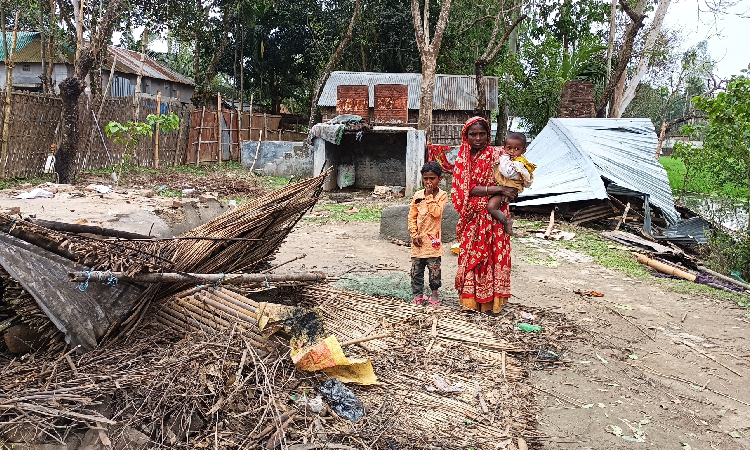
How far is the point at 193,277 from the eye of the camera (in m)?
2.99

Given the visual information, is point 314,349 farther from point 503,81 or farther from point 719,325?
point 503,81

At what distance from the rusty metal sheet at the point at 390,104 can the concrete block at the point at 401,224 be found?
18.7 feet

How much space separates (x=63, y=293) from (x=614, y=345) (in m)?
3.96

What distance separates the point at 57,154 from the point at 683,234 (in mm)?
12129

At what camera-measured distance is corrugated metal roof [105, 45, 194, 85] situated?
839 inches

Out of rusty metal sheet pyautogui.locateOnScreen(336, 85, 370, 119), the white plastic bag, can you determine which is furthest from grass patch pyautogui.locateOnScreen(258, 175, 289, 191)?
rusty metal sheet pyautogui.locateOnScreen(336, 85, 370, 119)

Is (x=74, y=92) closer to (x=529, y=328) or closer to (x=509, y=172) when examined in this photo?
(x=509, y=172)

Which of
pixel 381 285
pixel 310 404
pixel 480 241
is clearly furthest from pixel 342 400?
pixel 381 285

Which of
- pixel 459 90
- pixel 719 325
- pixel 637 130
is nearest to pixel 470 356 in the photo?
pixel 719 325

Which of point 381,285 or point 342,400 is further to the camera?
point 381,285

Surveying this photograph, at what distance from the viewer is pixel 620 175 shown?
11.1 meters

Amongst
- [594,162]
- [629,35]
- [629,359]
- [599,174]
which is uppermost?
Result: [629,35]

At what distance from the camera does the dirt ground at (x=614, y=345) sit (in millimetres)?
3104

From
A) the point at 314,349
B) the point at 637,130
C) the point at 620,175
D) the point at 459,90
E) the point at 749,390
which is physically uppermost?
the point at 459,90
